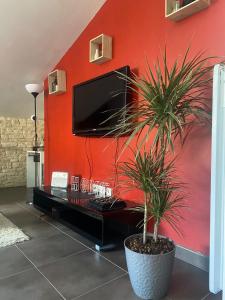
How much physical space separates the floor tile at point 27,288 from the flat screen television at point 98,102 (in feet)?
4.30

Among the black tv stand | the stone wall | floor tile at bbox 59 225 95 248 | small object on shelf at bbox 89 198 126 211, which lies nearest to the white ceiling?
the stone wall

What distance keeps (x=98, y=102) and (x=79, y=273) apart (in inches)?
69.3

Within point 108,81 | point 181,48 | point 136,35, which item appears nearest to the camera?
point 181,48

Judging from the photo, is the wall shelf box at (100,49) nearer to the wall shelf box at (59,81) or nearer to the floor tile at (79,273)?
the wall shelf box at (59,81)

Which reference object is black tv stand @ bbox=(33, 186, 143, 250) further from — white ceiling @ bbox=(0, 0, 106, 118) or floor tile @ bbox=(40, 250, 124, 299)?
white ceiling @ bbox=(0, 0, 106, 118)

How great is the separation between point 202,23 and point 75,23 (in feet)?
5.89

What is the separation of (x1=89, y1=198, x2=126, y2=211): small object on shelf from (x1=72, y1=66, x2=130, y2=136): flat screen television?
25.1 inches

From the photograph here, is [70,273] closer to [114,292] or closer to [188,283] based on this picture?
[114,292]

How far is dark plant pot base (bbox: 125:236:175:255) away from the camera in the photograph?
1.58m

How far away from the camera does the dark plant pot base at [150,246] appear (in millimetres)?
1585

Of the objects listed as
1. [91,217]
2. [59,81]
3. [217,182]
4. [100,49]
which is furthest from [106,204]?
[59,81]

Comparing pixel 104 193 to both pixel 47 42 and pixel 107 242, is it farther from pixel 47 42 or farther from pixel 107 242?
pixel 47 42

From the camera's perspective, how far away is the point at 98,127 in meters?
2.82

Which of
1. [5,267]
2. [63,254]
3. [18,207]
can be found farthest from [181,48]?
[18,207]
